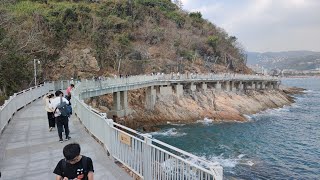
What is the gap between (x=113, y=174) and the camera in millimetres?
8961

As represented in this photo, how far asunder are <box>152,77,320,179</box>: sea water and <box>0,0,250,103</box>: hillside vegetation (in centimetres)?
1744

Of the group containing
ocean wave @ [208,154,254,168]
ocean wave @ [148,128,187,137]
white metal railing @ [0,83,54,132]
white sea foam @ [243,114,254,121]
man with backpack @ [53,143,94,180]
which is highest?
man with backpack @ [53,143,94,180]

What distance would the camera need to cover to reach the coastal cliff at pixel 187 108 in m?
42.0

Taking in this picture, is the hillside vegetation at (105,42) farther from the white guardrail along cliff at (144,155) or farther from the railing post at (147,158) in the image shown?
the railing post at (147,158)

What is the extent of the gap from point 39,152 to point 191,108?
3571 cm

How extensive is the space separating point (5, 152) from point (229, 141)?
2328 centimetres

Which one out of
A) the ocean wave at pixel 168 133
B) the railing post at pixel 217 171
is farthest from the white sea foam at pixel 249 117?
the railing post at pixel 217 171

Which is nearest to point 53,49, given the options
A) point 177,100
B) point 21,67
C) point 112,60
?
point 112,60

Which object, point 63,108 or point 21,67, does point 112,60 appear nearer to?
point 21,67

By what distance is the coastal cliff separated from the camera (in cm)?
4203

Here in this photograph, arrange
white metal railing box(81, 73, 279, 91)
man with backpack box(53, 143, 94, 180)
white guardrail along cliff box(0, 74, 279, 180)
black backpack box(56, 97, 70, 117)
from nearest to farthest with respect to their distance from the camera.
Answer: man with backpack box(53, 143, 94, 180) → white guardrail along cliff box(0, 74, 279, 180) → black backpack box(56, 97, 70, 117) → white metal railing box(81, 73, 279, 91)

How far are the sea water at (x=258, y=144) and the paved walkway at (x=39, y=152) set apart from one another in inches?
451

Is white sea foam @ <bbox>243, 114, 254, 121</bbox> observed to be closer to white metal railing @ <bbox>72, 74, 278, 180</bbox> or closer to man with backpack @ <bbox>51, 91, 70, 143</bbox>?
white metal railing @ <bbox>72, 74, 278, 180</bbox>

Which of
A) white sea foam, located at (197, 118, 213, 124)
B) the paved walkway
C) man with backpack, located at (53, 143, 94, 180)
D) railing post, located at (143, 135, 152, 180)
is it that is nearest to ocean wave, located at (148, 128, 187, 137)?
white sea foam, located at (197, 118, 213, 124)
